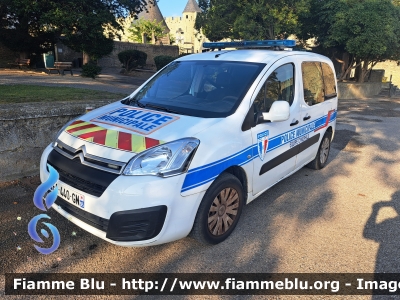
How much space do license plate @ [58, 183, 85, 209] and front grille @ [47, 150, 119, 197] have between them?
0.05m

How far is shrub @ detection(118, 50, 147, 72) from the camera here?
2072 cm

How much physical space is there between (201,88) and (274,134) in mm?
968

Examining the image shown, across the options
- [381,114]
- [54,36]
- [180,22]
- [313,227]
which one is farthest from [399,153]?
[180,22]

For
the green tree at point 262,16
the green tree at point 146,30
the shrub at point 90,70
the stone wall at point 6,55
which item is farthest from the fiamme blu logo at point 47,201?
the green tree at point 146,30

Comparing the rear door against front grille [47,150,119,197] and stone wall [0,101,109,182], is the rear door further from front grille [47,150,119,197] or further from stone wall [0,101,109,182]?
stone wall [0,101,109,182]

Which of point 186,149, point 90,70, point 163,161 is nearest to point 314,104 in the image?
point 186,149

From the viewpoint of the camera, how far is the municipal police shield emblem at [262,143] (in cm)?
329

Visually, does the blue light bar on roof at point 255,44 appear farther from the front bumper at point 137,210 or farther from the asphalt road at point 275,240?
the front bumper at point 137,210

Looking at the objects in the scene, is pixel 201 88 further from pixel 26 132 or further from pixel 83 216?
pixel 26 132

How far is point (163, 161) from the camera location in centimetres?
256

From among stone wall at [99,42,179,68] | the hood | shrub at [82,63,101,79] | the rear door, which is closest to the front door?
the rear door

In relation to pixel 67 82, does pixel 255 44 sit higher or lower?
higher

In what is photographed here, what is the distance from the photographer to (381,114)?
11.7 m

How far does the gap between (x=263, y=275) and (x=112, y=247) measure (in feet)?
4.57
